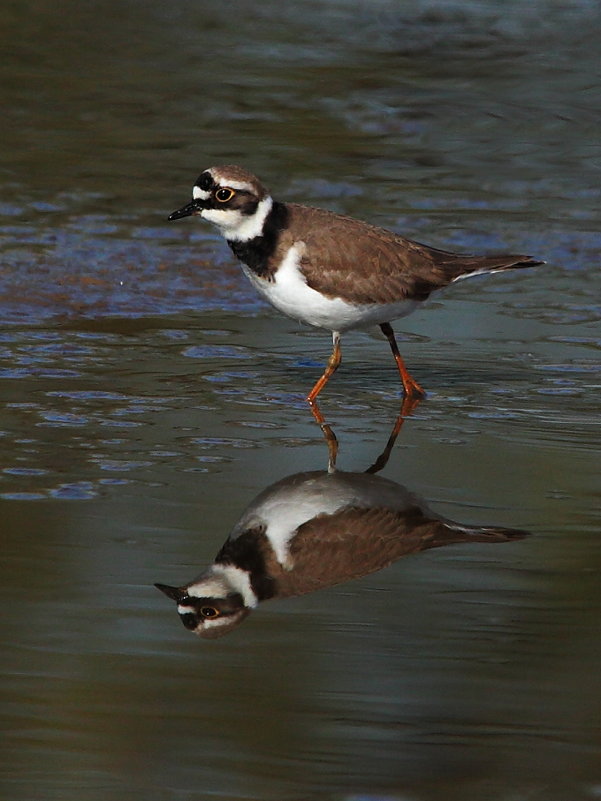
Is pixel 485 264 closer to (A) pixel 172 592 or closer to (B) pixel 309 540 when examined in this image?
(B) pixel 309 540

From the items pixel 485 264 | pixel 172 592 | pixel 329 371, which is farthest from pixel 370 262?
pixel 172 592

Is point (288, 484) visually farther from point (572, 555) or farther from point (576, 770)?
point (576, 770)

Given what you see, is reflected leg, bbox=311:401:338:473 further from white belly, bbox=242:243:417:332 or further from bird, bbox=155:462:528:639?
white belly, bbox=242:243:417:332

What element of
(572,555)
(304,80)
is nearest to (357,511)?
(572,555)

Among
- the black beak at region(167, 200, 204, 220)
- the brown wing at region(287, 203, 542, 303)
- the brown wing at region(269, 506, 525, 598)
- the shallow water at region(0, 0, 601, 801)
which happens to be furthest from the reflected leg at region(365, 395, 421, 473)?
the black beak at region(167, 200, 204, 220)

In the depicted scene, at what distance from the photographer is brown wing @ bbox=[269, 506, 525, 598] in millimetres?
5156

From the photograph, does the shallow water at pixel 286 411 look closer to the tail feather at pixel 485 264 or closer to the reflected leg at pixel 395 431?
the reflected leg at pixel 395 431

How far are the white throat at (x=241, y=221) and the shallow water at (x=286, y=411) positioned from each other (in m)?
0.74

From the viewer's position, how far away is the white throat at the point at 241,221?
7527mm

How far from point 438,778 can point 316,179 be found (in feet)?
27.4

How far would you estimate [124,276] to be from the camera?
9.73 m

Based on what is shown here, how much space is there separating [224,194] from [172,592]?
10.4ft

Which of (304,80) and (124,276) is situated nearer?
(124,276)

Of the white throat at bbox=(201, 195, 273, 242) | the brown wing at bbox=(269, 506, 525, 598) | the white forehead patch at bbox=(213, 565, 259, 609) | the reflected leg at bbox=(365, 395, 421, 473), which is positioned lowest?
the reflected leg at bbox=(365, 395, 421, 473)
